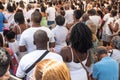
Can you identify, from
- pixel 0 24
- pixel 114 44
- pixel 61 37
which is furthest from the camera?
pixel 0 24

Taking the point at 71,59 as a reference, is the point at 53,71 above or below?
above

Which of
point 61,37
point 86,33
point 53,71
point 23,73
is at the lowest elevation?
point 61,37

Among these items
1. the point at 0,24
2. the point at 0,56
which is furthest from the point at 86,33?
the point at 0,24

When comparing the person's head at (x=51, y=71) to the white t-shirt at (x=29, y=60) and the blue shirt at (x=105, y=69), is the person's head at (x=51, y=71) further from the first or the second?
the blue shirt at (x=105, y=69)

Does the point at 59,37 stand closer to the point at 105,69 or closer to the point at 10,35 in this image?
the point at 10,35

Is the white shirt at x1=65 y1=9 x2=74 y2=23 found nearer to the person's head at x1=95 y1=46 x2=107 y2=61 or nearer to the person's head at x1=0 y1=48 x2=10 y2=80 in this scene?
the person's head at x1=95 y1=46 x2=107 y2=61

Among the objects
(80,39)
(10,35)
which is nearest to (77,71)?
(80,39)

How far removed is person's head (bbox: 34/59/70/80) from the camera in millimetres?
2088

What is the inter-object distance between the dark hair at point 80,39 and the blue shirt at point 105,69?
0.44m

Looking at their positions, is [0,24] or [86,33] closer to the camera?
[86,33]

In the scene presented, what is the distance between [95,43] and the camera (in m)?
5.79

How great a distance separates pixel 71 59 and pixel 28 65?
23.8 inches

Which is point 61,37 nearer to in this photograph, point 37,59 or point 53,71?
point 37,59

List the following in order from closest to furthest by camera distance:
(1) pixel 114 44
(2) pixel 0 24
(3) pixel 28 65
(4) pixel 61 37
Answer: (3) pixel 28 65
(1) pixel 114 44
(4) pixel 61 37
(2) pixel 0 24
